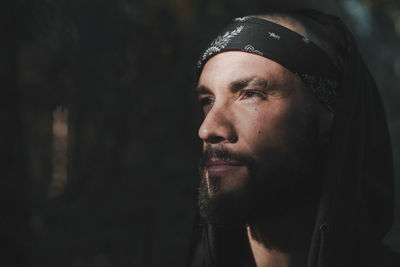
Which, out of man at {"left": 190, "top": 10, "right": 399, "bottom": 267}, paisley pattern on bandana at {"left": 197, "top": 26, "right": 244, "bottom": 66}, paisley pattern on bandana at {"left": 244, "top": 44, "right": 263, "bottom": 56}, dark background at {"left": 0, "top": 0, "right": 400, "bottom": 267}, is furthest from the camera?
dark background at {"left": 0, "top": 0, "right": 400, "bottom": 267}

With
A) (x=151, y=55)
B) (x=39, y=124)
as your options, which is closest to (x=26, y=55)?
(x=151, y=55)

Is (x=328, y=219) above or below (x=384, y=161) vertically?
below

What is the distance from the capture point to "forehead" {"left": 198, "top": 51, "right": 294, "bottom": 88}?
1778 millimetres

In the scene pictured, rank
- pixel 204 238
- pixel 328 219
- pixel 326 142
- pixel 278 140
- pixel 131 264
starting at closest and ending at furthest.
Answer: pixel 328 219
pixel 278 140
pixel 326 142
pixel 204 238
pixel 131 264

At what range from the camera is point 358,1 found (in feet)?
11.8

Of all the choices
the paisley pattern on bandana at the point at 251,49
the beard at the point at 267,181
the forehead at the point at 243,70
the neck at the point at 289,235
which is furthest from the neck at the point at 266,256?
the paisley pattern on bandana at the point at 251,49

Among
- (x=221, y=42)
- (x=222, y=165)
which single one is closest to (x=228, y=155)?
(x=222, y=165)

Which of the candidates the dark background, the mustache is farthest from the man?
the dark background

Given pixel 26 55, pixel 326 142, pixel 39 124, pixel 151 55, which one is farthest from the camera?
pixel 39 124

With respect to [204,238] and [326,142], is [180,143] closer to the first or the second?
[204,238]

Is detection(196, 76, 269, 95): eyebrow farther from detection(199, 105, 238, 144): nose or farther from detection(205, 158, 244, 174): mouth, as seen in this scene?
Answer: detection(205, 158, 244, 174): mouth

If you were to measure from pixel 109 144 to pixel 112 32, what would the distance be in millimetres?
1947

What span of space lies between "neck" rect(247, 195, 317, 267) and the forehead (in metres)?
0.69

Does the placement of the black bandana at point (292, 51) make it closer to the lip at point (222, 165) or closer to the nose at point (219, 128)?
the nose at point (219, 128)
